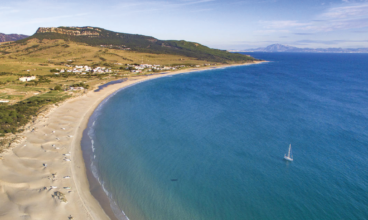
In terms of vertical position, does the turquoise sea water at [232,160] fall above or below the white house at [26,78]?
below

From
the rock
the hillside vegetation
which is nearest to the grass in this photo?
the hillside vegetation

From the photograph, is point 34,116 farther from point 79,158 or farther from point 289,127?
point 289,127

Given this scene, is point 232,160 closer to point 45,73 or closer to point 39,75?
point 39,75

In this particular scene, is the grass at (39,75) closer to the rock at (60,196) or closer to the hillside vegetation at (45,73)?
the hillside vegetation at (45,73)

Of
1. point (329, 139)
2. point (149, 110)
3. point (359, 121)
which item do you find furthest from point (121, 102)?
point (359, 121)

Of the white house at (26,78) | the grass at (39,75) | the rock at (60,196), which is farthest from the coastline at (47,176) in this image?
the white house at (26,78)

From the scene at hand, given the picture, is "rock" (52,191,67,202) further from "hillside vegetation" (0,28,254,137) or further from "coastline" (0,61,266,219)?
"hillside vegetation" (0,28,254,137)
